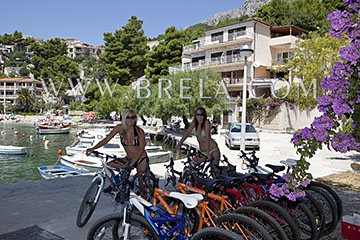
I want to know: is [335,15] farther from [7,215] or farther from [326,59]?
[326,59]

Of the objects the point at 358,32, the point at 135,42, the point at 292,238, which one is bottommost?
the point at 292,238

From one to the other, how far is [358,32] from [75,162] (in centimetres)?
1665

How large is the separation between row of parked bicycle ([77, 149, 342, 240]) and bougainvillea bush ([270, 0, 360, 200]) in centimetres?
43

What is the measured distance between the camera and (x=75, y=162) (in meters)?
17.3

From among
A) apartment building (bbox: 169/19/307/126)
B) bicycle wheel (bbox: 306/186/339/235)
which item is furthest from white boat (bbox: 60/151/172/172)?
apartment building (bbox: 169/19/307/126)

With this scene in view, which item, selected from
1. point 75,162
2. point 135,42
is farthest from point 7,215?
point 135,42

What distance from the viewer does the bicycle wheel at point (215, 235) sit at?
2.54 meters

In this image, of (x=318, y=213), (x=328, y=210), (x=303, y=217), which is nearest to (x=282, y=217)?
(x=303, y=217)

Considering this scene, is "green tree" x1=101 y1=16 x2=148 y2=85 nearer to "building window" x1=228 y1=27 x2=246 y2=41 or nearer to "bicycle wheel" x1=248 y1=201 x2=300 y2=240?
"building window" x1=228 y1=27 x2=246 y2=41

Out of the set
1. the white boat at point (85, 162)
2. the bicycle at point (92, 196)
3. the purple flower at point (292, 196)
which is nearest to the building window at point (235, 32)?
the white boat at point (85, 162)

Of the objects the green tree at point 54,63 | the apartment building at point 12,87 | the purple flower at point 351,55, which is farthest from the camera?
the green tree at point 54,63

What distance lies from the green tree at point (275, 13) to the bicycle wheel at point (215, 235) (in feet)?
171

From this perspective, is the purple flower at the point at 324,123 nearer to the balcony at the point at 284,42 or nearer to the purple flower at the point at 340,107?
the purple flower at the point at 340,107

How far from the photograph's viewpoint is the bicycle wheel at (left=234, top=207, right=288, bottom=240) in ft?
9.86
